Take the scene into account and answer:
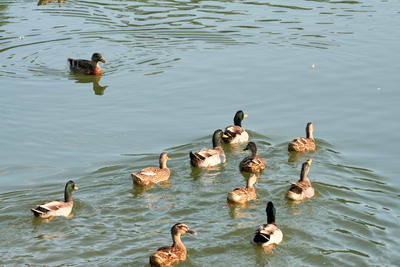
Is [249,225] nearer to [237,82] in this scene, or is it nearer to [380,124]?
[380,124]

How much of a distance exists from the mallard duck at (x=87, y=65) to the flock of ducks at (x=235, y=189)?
6.64 meters

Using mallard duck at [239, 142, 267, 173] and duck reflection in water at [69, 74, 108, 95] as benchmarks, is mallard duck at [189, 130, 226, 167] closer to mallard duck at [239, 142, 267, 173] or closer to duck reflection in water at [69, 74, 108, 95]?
mallard duck at [239, 142, 267, 173]

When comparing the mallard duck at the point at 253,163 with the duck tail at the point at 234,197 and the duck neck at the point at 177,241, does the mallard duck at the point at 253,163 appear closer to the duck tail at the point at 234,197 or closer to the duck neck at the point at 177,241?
the duck tail at the point at 234,197

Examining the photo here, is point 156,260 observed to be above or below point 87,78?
below

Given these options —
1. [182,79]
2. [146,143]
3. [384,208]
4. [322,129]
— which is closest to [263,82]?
[182,79]

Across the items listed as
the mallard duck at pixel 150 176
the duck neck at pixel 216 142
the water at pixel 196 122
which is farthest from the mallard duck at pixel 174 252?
the duck neck at pixel 216 142

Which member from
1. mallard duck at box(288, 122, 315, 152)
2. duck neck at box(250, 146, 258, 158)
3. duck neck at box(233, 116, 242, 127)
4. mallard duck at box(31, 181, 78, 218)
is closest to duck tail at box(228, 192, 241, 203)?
duck neck at box(250, 146, 258, 158)

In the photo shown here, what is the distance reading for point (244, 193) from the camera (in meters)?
14.2

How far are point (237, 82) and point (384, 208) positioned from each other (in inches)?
322

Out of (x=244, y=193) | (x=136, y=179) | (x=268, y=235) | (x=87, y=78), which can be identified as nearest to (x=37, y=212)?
(x=136, y=179)

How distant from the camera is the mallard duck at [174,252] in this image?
1183 centimetres

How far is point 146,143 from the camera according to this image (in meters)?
17.4

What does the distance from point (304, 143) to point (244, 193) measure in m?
2.92

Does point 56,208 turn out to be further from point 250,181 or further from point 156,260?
point 250,181
